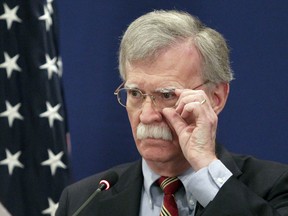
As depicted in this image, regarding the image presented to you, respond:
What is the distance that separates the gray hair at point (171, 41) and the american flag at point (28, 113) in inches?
36.0

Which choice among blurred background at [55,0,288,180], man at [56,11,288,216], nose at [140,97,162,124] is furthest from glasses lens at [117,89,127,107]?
blurred background at [55,0,288,180]

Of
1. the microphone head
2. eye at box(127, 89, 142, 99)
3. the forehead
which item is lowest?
the microphone head

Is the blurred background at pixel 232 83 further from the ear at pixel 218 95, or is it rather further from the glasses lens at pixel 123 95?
the glasses lens at pixel 123 95

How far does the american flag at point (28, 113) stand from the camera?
125 inches

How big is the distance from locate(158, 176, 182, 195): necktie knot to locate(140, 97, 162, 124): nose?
0.75 feet

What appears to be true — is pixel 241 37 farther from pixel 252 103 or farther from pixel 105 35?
pixel 105 35

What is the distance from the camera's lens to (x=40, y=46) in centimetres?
321

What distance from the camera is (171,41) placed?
230 cm

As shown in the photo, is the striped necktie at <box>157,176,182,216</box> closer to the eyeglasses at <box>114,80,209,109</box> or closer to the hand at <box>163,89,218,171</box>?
the hand at <box>163,89,218,171</box>

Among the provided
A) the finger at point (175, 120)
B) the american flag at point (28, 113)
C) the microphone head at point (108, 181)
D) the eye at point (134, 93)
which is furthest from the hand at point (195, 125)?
the american flag at point (28, 113)

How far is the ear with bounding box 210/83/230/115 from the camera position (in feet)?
7.78

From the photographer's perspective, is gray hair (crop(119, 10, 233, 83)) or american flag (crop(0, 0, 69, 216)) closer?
gray hair (crop(119, 10, 233, 83))

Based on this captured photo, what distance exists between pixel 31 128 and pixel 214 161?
1307mm

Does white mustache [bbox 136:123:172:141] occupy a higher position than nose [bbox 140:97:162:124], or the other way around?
nose [bbox 140:97:162:124]
